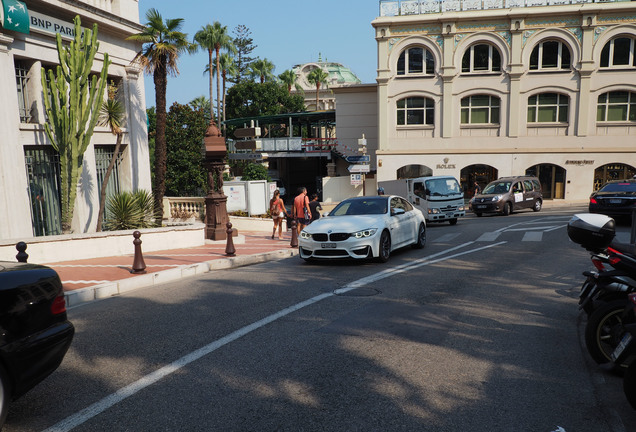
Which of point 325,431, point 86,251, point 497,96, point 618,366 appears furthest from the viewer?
point 497,96

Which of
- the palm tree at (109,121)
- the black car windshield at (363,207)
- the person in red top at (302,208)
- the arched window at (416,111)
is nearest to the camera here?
the black car windshield at (363,207)

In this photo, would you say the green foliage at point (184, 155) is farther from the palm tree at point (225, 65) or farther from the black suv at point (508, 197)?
the palm tree at point (225, 65)

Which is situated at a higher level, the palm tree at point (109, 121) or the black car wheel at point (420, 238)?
the palm tree at point (109, 121)

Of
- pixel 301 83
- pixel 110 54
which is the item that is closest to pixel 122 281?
pixel 110 54

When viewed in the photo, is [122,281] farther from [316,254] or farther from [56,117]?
[56,117]

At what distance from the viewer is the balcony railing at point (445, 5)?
34.1 metres

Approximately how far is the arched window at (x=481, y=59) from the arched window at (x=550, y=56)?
2.35 meters

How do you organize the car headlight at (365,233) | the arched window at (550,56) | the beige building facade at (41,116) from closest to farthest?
the car headlight at (365,233)
the beige building facade at (41,116)
the arched window at (550,56)

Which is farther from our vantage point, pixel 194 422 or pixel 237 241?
pixel 237 241

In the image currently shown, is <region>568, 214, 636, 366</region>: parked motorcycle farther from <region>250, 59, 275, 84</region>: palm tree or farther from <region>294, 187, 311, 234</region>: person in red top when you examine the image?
<region>250, 59, 275, 84</region>: palm tree

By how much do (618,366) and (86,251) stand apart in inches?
445

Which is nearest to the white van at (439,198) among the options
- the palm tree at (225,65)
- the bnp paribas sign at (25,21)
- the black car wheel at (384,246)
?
the black car wheel at (384,246)

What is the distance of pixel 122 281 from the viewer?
30.9 ft

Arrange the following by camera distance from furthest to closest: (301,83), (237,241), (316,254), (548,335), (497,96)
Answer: (301,83)
(497,96)
(237,241)
(316,254)
(548,335)
